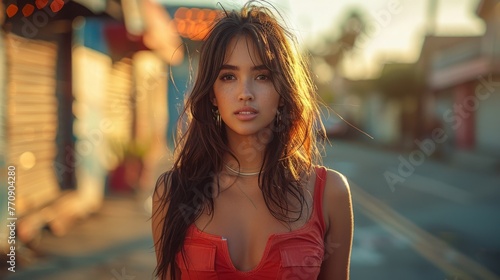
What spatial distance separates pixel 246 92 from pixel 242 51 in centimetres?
17

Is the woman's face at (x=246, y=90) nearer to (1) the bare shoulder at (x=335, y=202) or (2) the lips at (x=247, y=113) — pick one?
(2) the lips at (x=247, y=113)

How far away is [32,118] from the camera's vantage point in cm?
802

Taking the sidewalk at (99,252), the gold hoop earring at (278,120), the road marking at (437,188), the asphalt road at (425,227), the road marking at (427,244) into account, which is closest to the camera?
the gold hoop earring at (278,120)

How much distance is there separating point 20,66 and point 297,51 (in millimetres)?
5734

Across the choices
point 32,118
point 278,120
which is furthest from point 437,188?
point 278,120

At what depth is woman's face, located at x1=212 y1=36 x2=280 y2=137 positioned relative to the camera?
7.75 feet

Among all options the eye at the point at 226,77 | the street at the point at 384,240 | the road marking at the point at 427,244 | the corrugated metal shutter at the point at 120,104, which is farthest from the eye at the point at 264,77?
the corrugated metal shutter at the point at 120,104

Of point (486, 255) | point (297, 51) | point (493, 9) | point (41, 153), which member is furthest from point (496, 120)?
point (297, 51)

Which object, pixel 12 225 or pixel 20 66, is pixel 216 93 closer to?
pixel 12 225

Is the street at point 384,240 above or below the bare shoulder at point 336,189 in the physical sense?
below

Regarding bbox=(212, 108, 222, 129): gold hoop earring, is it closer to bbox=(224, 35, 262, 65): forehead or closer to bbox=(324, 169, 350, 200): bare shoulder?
bbox=(224, 35, 262, 65): forehead

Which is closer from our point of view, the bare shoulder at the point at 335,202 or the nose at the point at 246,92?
the nose at the point at 246,92

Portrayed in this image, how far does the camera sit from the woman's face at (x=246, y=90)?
236 cm

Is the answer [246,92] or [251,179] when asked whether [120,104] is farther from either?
[246,92]
